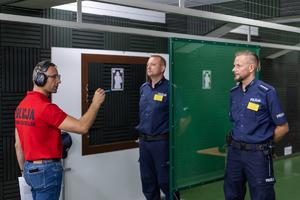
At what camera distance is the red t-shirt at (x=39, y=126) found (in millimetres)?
2596

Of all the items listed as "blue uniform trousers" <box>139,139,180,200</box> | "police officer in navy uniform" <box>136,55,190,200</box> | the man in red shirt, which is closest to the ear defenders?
the man in red shirt

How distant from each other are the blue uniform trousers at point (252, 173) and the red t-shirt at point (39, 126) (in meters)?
1.63

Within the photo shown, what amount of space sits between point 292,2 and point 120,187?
372 cm

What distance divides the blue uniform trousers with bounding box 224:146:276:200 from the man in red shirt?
1.43 metres

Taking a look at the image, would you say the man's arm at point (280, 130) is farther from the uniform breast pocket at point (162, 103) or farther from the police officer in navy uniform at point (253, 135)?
the uniform breast pocket at point (162, 103)

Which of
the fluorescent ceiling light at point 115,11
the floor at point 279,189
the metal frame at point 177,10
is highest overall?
the fluorescent ceiling light at point 115,11

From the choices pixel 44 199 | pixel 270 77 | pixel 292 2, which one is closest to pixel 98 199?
pixel 44 199

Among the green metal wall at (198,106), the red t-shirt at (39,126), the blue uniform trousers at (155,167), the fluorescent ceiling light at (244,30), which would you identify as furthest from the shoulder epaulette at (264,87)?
the fluorescent ceiling light at (244,30)

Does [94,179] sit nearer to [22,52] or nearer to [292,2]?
[22,52]

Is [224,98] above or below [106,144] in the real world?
above

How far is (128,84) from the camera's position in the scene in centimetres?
480

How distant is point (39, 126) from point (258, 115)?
6.25 ft

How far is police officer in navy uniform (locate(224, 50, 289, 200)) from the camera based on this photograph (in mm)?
3104

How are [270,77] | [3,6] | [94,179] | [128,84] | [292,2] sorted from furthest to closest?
[270,77] → [292,2] → [128,84] → [94,179] → [3,6]
